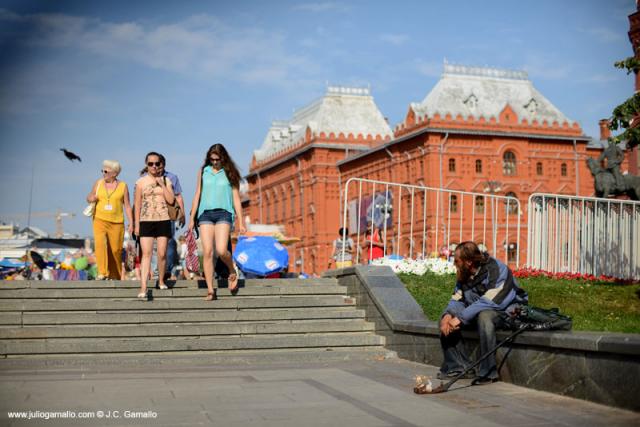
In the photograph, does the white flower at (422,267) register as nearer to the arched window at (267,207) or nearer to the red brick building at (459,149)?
the red brick building at (459,149)

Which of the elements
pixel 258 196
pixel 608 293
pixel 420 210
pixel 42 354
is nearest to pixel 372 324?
pixel 608 293

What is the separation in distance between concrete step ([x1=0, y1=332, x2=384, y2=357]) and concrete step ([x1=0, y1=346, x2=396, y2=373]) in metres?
0.05

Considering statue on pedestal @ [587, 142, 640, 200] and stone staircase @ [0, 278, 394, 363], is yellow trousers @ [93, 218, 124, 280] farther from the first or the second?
statue on pedestal @ [587, 142, 640, 200]

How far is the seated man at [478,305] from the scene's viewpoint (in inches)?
345

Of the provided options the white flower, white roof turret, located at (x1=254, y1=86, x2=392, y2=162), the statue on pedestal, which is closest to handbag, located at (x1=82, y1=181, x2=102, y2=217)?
the white flower

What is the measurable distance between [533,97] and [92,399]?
69999 millimetres

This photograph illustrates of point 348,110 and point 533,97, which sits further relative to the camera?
point 348,110

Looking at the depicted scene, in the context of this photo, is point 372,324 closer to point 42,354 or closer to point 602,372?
point 42,354

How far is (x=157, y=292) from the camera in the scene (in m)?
12.7

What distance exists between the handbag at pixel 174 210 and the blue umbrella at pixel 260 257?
11.2 feet

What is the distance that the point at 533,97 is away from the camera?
74.7m

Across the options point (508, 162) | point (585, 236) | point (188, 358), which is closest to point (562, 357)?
point (188, 358)

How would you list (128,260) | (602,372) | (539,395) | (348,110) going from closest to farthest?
1. (602,372)
2. (539,395)
3. (128,260)
4. (348,110)

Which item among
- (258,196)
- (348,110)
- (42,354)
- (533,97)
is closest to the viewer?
(42,354)
